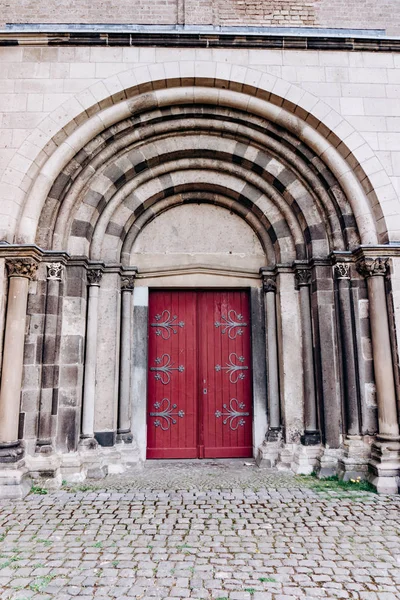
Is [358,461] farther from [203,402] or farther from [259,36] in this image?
[259,36]

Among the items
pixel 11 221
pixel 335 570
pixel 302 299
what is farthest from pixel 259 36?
pixel 335 570

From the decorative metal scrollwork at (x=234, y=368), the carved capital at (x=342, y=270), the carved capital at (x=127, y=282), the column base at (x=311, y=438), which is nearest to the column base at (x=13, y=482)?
the carved capital at (x=127, y=282)

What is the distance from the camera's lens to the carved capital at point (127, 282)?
207 inches

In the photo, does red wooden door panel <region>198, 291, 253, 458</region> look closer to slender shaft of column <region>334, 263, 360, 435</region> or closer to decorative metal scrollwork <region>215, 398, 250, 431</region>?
decorative metal scrollwork <region>215, 398, 250, 431</region>

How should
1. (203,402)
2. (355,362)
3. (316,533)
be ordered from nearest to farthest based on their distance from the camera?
(316,533) → (355,362) → (203,402)

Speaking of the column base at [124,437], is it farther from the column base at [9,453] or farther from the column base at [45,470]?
the column base at [9,453]

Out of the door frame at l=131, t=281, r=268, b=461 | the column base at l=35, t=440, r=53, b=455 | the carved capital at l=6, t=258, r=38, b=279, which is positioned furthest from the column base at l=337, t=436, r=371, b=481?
the carved capital at l=6, t=258, r=38, b=279

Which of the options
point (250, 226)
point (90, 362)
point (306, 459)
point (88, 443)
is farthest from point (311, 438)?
point (250, 226)

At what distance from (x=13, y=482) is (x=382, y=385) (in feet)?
13.2

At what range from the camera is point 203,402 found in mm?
5297

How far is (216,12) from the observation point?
6.23 m

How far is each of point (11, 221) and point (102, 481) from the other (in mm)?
3097

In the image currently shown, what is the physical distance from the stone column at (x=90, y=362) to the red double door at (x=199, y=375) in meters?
0.81

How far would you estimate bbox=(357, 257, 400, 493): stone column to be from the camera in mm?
4066
